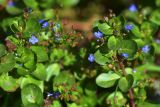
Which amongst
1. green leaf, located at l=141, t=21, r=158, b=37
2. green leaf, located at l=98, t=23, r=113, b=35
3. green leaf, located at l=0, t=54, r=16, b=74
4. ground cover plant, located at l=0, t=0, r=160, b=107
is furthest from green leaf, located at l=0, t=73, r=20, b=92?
green leaf, located at l=141, t=21, r=158, b=37

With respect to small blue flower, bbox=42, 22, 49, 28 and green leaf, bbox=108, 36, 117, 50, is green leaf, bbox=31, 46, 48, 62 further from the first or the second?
green leaf, bbox=108, 36, 117, 50

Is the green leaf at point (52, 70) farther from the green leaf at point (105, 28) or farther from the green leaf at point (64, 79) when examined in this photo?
the green leaf at point (105, 28)

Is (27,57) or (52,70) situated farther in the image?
(52,70)

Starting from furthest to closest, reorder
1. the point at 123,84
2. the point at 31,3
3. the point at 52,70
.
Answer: the point at 31,3 < the point at 52,70 < the point at 123,84

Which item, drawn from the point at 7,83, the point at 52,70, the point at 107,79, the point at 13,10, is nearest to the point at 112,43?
the point at 107,79

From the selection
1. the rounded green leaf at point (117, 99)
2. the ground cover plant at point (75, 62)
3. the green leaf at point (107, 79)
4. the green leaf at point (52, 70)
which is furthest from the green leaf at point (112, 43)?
the green leaf at point (52, 70)

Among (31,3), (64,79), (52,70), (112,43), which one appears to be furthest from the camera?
(31,3)

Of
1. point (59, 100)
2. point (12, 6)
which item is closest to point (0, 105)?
point (59, 100)

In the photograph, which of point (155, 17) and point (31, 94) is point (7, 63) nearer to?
point (31, 94)

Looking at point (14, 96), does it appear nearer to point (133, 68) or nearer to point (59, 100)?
point (59, 100)
